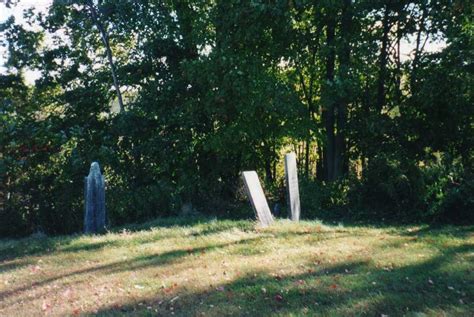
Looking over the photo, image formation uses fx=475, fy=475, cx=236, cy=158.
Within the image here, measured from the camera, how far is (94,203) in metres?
10.5

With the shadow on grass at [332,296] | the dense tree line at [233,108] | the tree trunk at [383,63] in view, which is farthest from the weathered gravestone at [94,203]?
the tree trunk at [383,63]

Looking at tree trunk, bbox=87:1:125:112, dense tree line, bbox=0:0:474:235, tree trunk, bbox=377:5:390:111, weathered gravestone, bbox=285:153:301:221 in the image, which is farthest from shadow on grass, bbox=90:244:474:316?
tree trunk, bbox=87:1:125:112

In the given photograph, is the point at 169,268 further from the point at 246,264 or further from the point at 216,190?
the point at 216,190

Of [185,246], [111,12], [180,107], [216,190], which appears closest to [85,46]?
[111,12]

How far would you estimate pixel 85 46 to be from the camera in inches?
634

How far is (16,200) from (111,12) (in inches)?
256

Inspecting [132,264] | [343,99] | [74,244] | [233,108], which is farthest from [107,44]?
[132,264]

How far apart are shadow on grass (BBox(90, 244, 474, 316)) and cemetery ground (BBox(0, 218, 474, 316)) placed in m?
0.01

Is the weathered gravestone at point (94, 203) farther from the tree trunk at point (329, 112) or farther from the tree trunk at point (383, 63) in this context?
the tree trunk at point (383, 63)

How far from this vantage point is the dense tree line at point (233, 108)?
12039 mm

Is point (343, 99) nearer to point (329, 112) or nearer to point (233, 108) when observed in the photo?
point (329, 112)

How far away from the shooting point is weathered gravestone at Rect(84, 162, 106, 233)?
→ 10.5m

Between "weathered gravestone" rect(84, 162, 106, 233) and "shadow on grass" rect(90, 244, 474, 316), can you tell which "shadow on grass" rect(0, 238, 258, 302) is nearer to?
"shadow on grass" rect(90, 244, 474, 316)

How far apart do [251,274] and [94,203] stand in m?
5.66
